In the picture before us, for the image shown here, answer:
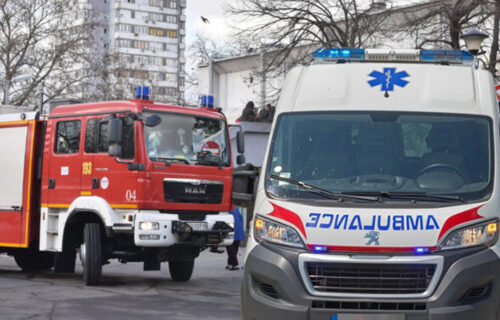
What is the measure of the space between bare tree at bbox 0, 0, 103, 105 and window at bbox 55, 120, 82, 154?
3661 cm

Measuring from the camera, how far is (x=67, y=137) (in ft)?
51.7

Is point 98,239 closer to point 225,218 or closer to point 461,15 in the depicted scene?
point 225,218

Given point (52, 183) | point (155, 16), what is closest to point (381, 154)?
point (52, 183)

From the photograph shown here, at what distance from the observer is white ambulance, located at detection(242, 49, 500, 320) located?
736 cm

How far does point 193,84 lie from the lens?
193 feet

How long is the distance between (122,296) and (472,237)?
23.9 feet

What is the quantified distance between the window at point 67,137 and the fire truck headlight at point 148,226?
178 centimetres

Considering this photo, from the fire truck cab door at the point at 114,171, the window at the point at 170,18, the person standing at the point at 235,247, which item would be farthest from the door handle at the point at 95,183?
the window at the point at 170,18

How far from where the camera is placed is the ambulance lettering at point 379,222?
24.3ft

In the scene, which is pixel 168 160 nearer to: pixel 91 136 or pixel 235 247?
pixel 91 136

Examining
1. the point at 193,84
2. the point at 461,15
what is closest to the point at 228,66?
the point at 193,84

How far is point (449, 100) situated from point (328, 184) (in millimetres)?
1347

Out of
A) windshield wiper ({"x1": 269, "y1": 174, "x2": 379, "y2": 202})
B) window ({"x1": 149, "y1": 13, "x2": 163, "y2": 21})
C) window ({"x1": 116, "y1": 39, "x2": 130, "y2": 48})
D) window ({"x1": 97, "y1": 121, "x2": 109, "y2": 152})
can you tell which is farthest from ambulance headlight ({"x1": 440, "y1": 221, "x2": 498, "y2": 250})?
window ({"x1": 149, "y1": 13, "x2": 163, "y2": 21})

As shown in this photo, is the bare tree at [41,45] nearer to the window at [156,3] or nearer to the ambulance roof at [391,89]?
the ambulance roof at [391,89]
